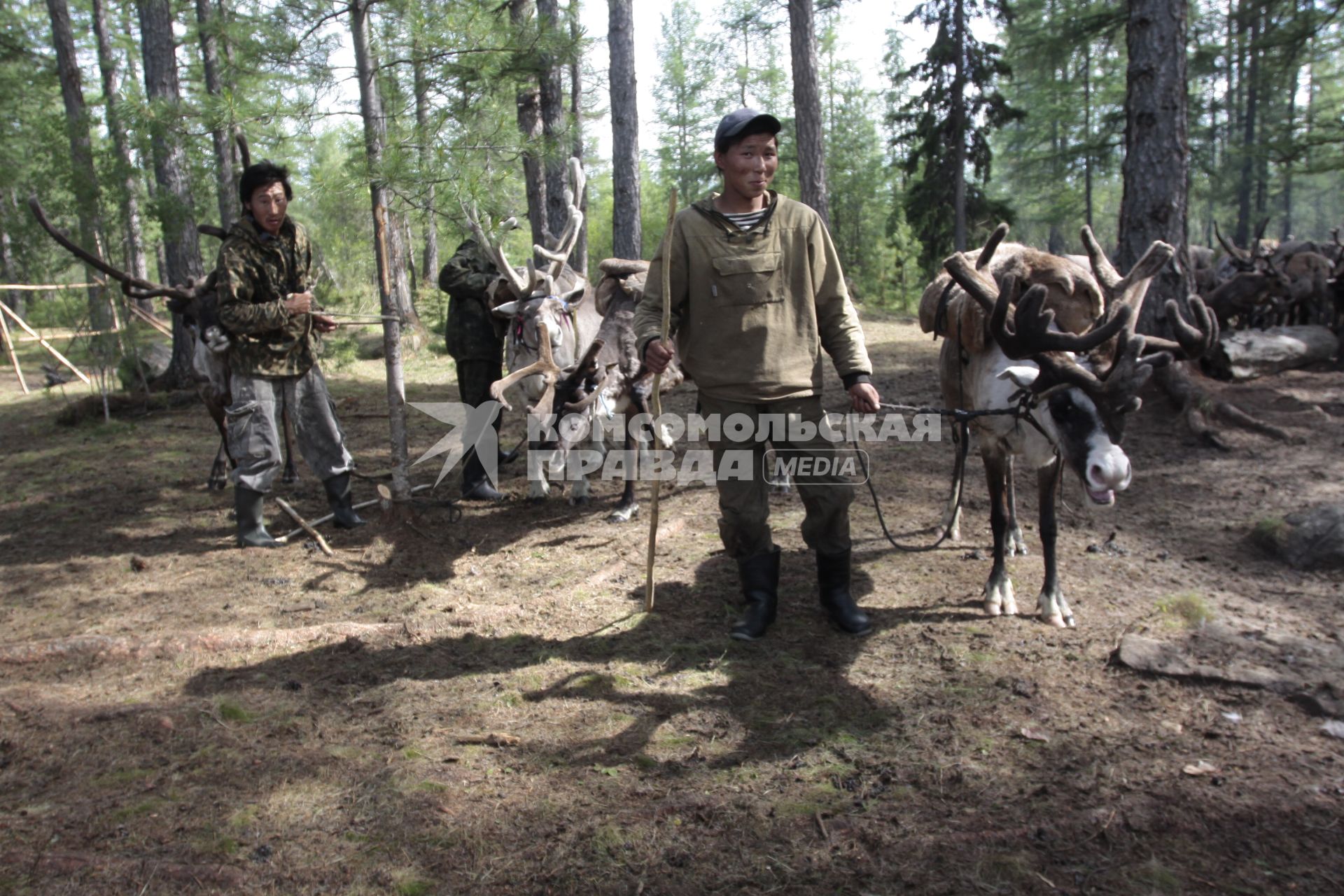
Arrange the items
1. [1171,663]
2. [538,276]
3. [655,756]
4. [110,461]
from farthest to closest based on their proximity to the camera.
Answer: [110,461] < [538,276] < [1171,663] < [655,756]

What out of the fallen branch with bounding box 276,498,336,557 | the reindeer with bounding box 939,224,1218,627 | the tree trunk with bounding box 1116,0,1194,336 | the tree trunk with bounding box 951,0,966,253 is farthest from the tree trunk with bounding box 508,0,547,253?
the tree trunk with bounding box 951,0,966,253

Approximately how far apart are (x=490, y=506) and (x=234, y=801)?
4.07 metres

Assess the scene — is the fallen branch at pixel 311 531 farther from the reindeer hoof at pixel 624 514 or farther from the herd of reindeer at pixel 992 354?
the reindeer hoof at pixel 624 514

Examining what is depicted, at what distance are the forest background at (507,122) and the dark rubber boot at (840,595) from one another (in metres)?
3.39

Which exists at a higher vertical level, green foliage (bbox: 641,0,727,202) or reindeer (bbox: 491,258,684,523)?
green foliage (bbox: 641,0,727,202)

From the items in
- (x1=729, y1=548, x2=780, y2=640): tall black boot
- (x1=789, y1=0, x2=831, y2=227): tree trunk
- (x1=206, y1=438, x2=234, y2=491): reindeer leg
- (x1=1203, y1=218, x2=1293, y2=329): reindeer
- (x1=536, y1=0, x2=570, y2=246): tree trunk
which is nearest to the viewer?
(x1=729, y1=548, x2=780, y2=640): tall black boot

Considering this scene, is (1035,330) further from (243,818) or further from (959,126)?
(959,126)

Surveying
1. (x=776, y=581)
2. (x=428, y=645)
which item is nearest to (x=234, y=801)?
(x=428, y=645)

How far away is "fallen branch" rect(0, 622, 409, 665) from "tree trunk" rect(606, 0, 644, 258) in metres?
7.24

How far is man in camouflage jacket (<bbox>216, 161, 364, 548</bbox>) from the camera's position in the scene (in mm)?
5688

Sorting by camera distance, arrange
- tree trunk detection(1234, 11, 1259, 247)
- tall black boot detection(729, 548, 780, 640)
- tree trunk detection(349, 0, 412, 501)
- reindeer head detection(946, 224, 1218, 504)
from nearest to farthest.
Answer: reindeer head detection(946, 224, 1218, 504) < tall black boot detection(729, 548, 780, 640) < tree trunk detection(349, 0, 412, 501) < tree trunk detection(1234, 11, 1259, 247)

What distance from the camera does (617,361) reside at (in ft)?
22.4

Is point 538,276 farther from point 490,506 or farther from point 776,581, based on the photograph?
point 776,581

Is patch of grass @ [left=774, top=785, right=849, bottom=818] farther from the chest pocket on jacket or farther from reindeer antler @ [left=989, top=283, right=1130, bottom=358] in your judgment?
reindeer antler @ [left=989, top=283, right=1130, bottom=358]
